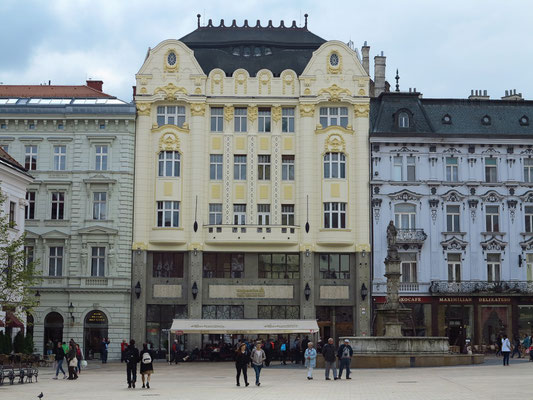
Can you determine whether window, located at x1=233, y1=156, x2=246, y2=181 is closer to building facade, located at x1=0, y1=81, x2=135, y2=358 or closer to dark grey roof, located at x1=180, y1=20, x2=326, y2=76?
dark grey roof, located at x1=180, y1=20, x2=326, y2=76

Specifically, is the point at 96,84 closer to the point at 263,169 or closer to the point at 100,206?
the point at 100,206

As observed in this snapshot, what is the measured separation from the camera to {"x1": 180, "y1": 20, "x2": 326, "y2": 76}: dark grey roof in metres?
68.3

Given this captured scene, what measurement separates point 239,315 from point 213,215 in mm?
7461

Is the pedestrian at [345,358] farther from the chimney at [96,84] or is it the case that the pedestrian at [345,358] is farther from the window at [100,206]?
the chimney at [96,84]

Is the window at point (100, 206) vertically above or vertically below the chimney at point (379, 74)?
below

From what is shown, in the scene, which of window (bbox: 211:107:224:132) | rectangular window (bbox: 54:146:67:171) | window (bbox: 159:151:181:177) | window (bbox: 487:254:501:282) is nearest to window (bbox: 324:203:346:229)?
window (bbox: 211:107:224:132)

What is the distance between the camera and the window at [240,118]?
219 ft

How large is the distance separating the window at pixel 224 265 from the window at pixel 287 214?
3951mm

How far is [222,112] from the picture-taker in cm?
6706

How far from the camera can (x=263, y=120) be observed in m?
67.0

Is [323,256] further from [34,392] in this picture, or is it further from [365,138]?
[34,392]

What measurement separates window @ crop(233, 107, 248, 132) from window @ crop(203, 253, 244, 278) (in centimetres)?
925

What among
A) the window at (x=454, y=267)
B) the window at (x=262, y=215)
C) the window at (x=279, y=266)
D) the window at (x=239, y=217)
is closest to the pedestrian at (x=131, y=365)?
the window at (x=279, y=266)

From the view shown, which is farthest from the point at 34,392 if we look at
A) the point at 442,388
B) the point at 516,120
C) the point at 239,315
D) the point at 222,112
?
the point at 516,120
